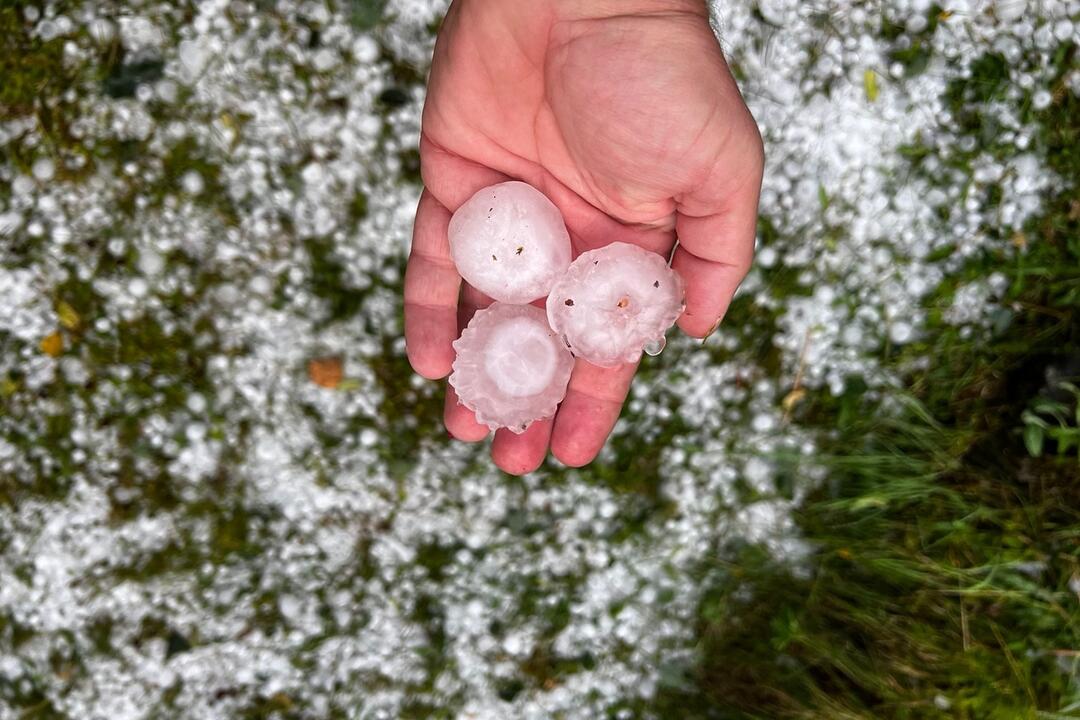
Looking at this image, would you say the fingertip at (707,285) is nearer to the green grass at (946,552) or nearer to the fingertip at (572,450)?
the fingertip at (572,450)

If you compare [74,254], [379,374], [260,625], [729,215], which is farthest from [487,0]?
[260,625]

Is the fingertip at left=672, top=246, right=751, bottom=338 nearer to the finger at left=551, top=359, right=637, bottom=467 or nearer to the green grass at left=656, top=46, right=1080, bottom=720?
the finger at left=551, top=359, right=637, bottom=467

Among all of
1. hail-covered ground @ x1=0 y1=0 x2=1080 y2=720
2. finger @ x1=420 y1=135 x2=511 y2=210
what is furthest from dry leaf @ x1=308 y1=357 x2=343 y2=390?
finger @ x1=420 y1=135 x2=511 y2=210

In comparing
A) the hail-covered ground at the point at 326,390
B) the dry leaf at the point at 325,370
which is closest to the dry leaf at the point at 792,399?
the hail-covered ground at the point at 326,390

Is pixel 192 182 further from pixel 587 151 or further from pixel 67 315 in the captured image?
pixel 587 151

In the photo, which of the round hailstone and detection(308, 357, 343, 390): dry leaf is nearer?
the round hailstone
